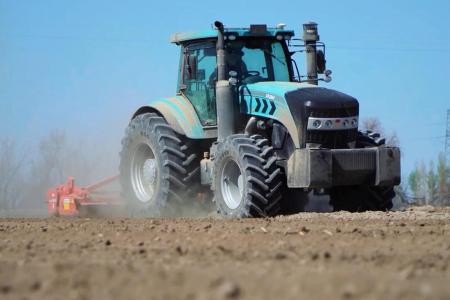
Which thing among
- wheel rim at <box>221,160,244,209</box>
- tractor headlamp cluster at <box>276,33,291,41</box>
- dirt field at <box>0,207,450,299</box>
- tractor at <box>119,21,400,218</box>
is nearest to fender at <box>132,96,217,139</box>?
tractor at <box>119,21,400,218</box>

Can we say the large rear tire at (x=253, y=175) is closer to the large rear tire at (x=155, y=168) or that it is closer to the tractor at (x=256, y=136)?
the tractor at (x=256, y=136)

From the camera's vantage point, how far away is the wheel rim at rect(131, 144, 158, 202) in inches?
576

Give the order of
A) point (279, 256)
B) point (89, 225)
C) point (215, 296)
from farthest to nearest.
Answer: point (89, 225)
point (279, 256)
point (215, 296)

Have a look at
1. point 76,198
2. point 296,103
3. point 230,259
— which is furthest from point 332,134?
point 76,198

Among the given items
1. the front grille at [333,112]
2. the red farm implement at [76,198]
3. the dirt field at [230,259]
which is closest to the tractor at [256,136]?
the front grille at [333,112]

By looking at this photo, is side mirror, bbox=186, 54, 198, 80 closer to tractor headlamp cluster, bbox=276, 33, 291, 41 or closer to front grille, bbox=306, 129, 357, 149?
tractor headlamp cluster, bbox=276, 33, 291, 41

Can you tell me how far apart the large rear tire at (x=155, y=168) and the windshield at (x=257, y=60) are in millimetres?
1559

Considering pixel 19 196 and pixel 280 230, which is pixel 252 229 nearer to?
pixel 280 230

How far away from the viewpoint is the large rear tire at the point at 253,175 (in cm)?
1180

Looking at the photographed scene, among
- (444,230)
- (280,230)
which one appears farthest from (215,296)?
(444,230)

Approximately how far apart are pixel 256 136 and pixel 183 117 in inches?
67.9

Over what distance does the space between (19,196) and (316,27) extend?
2217 cm

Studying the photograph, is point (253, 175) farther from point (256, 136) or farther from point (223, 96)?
point (223, 96)

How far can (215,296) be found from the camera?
4.66 metres
